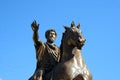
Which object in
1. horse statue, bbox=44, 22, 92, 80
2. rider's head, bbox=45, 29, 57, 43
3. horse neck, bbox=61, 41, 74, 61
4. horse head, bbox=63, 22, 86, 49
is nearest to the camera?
horse statue, bbox=44, 22, 92, 80

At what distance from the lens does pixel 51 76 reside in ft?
39.9

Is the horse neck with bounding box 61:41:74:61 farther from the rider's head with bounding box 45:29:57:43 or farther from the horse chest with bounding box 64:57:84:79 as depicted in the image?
the rider's head with bounding box 45:29:57:43

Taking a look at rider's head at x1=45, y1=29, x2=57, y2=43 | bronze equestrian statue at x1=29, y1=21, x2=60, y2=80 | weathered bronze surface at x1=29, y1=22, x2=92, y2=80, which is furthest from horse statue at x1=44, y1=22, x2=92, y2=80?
rider's head at x1=45, y1=29, x2=57, y2=43

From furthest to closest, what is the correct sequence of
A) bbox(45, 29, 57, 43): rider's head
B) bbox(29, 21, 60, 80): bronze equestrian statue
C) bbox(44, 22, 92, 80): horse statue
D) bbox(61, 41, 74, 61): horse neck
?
bbox(45, 29, 57, 43): rider's head → bbox(29, 21, 60, 80): bronze equestrian statue → bbox(61, 41, 74, 61): horse neck → bbox(44, 22, 92, 80): horse statue

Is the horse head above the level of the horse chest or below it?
above

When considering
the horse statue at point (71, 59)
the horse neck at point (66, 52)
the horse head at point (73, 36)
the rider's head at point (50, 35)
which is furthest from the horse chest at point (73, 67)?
the rider's head at point (50, 35)

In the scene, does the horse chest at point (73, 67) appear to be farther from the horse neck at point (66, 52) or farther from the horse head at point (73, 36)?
the horse head at point (73, 36)

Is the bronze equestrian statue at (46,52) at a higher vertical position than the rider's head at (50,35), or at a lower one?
lower

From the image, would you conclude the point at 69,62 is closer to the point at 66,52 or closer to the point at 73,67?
the point at 73,67

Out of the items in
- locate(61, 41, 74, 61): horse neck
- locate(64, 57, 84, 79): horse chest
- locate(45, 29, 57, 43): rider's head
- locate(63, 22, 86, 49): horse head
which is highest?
locate(45, 29, 57, 43): rider's head

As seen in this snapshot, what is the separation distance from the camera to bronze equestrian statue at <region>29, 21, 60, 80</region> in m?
12.6

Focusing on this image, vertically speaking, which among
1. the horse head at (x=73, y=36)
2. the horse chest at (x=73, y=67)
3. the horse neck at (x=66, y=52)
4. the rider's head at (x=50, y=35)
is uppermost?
the rider's head at (x=50, y=35)

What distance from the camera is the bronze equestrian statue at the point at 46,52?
1262 cm

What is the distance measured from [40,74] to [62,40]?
129cm
